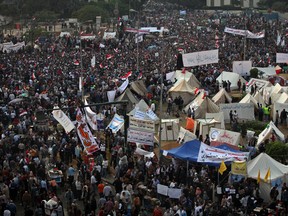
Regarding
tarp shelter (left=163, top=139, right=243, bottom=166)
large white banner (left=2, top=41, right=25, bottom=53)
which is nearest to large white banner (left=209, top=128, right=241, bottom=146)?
tarp shelter (left=163, top=139, right=243, bottom=166)

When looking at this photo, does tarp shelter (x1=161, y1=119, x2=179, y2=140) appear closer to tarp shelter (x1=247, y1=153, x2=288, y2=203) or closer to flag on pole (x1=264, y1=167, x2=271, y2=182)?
tarp shelter (x1=247, y1=153, x2=288, y2=203)

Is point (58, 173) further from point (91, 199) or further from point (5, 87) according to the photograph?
point (5, 87)

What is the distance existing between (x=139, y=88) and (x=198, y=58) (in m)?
5.94

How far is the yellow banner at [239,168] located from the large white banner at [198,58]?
20876 mm

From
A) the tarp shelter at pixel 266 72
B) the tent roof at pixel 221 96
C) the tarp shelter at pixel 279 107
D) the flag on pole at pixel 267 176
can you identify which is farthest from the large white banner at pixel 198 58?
the flag on pole at pixel 267 176

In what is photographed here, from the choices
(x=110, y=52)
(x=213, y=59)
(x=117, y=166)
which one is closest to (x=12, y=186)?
(x=117, y=166)

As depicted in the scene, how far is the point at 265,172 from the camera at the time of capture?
2166 cm

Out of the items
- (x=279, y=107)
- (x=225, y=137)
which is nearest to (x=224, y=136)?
(x=225, y=137)

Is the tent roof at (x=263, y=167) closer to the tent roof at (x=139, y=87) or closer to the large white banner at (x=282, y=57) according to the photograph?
the tent roof at (x=139, y=87)

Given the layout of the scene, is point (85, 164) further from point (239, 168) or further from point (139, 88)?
point (139, 88)

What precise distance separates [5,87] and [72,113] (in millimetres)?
8202

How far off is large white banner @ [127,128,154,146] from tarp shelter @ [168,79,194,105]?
12375 millimetres

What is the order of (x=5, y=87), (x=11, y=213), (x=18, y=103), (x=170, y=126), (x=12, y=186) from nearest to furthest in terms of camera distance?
(x=11, y=213)
(x=12, y=186)
(x=170, y=126)
(x=18, y=103)
(x=5, y=87)

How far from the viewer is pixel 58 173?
22.8m
